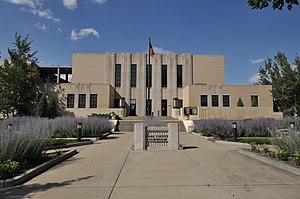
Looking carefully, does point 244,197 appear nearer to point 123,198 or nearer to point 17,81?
point 123,198

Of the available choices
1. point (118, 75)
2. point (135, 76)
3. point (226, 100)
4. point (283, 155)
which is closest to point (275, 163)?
point (283, 155)

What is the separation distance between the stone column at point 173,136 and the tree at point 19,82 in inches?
Answer: 1061

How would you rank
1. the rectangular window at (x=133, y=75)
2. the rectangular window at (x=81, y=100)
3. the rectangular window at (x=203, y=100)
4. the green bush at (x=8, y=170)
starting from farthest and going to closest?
the rectangular window at (x=133, y=75)
the rectangular window at (x=203, y=100)
the rectangular window at (x=81, y=100)
the green bush at (x=8, y=170)

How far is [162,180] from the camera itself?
5844 millimetres

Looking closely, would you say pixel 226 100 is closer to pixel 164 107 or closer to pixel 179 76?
pixel 179 76

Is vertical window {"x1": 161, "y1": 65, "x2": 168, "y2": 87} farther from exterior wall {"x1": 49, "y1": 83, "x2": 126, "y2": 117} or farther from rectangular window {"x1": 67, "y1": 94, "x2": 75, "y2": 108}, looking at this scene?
rectangular window {"x1": 67, "y1": 94, "x2": 75, "y2": 108}

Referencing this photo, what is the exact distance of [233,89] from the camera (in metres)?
37.9

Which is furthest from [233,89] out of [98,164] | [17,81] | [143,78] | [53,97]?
[98,164]

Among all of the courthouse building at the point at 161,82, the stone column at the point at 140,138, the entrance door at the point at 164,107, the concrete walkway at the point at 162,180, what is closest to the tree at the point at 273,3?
the concrete walkway at the point at 162,180

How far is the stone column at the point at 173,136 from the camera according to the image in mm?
11047

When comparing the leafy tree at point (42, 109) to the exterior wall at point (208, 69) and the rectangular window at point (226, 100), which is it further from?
the rectangular window at point (226, 100)

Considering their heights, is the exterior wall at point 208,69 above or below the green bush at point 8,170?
above

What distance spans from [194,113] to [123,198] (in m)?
27.2

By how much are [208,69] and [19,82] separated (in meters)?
29.6
